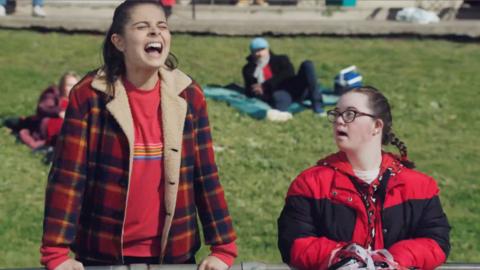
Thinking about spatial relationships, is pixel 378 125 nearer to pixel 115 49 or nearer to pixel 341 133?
pixel 341 133

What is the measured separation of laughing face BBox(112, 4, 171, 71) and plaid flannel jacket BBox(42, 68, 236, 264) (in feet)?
0.39

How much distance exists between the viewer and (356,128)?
3727 millimetres

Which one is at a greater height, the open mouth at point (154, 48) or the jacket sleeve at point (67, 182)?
the open mouth at point (154, 48)

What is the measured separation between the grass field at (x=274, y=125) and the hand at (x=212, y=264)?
3.19 m

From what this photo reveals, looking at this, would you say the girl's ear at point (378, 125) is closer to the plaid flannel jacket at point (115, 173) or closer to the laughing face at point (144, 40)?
the plaid flannel jacket at point (115, 173)

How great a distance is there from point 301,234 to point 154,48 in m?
0.90

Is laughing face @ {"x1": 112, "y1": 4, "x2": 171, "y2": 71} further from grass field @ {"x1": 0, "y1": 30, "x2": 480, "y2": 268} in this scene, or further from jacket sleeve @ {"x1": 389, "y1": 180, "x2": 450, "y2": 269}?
grass field @ {"x1": 0, "y1": 30, "x2": 480, "y2": 268}

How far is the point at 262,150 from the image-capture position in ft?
31.3

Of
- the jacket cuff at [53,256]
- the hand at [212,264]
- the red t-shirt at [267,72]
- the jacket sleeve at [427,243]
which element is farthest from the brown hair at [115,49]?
the red t-shirt at [267,72]

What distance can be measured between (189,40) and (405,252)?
1204 centimetres

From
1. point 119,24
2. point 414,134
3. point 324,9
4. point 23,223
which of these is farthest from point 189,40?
point 119,24

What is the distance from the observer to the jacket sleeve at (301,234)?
3650 mm

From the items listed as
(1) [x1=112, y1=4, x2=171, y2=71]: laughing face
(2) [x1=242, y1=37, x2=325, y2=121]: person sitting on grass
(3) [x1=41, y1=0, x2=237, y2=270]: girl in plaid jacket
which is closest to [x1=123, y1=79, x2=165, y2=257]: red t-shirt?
(3) [x1=41, y1=0, x2=237, y2=270]: girl in plaid jacket

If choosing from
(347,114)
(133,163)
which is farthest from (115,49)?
(347,114)
